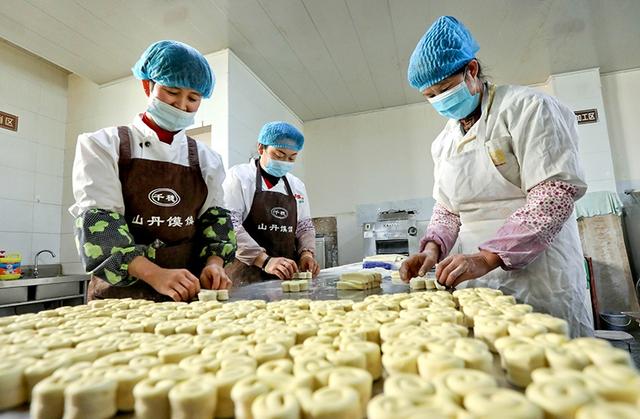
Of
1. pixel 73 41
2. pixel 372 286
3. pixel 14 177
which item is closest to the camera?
pixel 372 286

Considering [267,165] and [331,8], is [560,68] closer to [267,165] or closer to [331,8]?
[331,8]

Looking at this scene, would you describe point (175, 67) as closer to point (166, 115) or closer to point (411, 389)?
point (166, 115)

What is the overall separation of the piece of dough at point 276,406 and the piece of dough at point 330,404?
0.04 feet

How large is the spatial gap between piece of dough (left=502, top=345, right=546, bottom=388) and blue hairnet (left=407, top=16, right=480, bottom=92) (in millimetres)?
1148


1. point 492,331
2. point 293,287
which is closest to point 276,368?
point 492,331

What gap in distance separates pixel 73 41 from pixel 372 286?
141 inches

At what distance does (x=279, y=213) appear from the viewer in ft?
7.92

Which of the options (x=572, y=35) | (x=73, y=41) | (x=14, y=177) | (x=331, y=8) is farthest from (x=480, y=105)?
(x=14, y=177)

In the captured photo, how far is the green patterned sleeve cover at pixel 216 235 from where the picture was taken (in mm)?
1614

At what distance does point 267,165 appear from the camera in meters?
2.46

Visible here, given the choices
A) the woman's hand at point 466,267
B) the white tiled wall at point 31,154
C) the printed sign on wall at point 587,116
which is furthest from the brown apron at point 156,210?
the printed sign on wall at point 587,116

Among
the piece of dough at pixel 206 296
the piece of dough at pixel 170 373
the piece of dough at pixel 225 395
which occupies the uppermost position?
the piece of dough at pixel 206 296

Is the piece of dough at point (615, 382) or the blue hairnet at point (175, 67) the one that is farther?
the blue hairnet at point (175, 67)

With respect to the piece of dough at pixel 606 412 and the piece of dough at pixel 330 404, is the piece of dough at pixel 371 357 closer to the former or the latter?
the piece of dough at pixel 330 404
